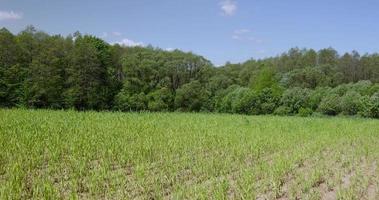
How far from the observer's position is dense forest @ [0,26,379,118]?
150 feet

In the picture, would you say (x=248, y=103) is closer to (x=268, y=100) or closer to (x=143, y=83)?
(x=268, y=100)

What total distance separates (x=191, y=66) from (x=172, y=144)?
49.0 m

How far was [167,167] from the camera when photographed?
36.4 ft

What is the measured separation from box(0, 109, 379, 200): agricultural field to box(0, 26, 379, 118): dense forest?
2921 cm

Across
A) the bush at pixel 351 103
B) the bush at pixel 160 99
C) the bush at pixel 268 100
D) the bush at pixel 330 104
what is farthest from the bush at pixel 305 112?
the bush at pixel 160 99

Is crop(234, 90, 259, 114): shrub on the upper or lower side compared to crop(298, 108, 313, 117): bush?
upper

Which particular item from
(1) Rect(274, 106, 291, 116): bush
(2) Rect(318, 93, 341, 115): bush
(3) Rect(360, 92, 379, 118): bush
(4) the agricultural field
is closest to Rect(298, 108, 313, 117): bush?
(2) Rect(318, 93, 341, 115): bush

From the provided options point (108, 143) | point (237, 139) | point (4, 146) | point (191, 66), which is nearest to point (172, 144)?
point (108, 143)

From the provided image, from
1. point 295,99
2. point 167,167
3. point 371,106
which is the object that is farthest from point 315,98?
point 167,167

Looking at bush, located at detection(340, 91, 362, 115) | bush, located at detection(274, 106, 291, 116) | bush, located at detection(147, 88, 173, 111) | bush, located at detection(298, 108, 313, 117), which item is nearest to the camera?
bush, located at detection(340, 91, 362, 115)

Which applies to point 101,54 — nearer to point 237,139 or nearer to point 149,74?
point 149,74

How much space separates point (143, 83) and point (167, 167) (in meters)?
46.4

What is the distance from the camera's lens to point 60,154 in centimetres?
1200

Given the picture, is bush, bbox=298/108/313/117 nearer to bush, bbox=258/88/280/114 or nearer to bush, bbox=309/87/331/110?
bush, bbox=309/87/331/110
